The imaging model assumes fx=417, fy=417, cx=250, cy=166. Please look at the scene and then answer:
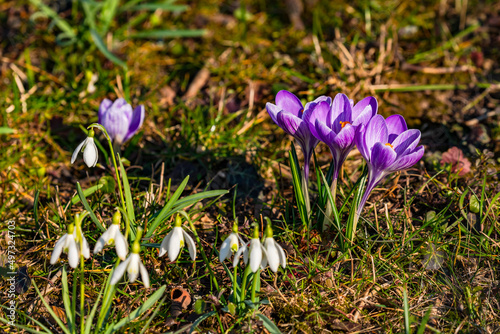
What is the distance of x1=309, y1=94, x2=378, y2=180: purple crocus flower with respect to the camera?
1.71m

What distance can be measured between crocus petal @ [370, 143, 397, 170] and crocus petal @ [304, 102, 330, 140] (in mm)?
239

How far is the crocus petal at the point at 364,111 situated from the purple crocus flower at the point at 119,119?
1300 millimetres

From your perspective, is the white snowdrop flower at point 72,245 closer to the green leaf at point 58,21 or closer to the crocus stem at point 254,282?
the crocus stem at point 254,282

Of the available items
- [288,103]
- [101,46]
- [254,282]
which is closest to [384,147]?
[288,103]

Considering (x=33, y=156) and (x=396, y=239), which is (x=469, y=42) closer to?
(x=396, y=239)

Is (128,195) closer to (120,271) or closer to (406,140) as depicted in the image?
(120,271)

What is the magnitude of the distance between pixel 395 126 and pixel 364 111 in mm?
202

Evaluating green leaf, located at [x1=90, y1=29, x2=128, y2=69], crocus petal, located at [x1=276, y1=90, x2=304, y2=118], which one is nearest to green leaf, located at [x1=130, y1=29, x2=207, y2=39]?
green leaf, located at [x1=90, y1=29, x2=128, y2=69]

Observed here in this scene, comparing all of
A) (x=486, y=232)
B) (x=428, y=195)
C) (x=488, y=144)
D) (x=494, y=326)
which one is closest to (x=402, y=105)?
(x=488, y=144)

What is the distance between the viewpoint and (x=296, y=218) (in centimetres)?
226

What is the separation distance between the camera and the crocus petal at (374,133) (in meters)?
1.70

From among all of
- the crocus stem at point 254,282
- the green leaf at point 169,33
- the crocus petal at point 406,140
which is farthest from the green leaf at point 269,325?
the green leaf at point 169,33

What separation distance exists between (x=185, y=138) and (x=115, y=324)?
1458 millimetres

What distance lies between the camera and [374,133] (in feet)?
5.67
